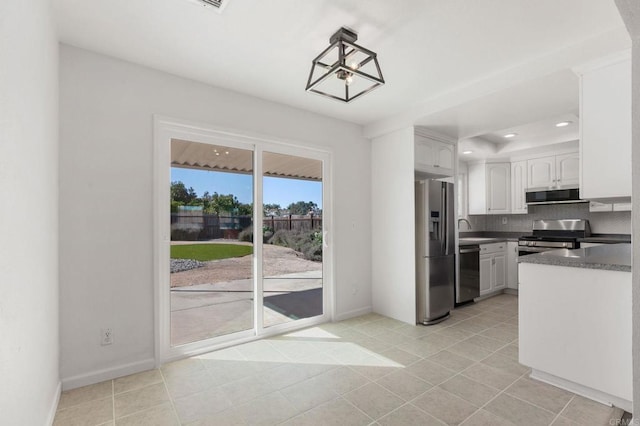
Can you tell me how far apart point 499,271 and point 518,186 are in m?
1.53

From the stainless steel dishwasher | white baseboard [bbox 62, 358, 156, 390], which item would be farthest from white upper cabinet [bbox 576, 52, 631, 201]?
white baseboard [bbox 62, 358, 156, 390]

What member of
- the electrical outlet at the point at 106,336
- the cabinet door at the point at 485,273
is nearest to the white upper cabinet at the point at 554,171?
the cabinet door at the point at 485,273

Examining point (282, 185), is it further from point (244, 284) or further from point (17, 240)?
point (17, 240)

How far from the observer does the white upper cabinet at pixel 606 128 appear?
6.97 ft

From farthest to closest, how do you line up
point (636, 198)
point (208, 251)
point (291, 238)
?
point (291, 238) < point (208, 251) < point (636, 198)

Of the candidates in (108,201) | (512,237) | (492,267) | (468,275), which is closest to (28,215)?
(108,201)

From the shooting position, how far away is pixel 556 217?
5.04m

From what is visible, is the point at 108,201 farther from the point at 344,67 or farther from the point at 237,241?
the point at 344,67

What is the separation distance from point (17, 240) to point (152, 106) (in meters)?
1.79

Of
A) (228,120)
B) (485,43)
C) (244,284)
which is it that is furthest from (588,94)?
(244,284)

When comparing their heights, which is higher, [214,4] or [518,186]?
[214,4]

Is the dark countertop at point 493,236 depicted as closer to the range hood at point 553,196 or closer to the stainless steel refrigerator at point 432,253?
the range hood at point 553,196

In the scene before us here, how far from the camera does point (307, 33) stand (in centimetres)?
218

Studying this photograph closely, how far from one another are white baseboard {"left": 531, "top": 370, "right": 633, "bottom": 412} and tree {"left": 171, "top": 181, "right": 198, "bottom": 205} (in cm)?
332
